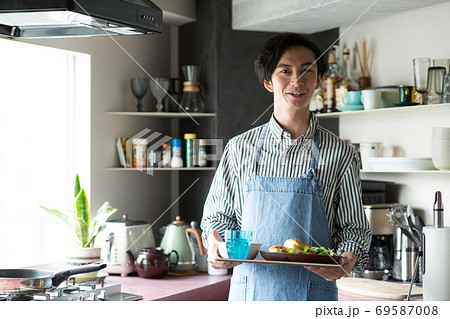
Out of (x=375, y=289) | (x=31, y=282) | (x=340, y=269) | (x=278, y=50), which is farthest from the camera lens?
(x=375, y=289)

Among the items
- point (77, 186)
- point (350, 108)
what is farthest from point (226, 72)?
point (77, 186)

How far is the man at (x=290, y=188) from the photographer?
1240 millimetres

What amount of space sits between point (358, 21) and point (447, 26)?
0.39 m

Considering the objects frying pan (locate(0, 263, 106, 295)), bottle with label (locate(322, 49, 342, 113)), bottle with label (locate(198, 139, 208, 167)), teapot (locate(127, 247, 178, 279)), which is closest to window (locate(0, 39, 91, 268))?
teapot (locate(127, 247, 178, 279))

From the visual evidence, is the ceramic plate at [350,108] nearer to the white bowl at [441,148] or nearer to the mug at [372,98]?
the mug at [372,98]

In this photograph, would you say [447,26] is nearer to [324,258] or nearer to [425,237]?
[425,237]

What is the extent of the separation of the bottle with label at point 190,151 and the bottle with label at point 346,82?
59 cm

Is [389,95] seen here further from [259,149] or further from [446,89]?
[259,149]

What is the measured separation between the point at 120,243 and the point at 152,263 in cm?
18

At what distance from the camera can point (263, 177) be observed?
1283 millimetres

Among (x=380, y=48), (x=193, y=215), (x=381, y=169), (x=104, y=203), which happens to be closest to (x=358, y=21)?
(x=380, y=48)

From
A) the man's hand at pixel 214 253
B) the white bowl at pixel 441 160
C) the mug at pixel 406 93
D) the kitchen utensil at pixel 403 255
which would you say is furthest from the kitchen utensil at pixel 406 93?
the man's hand at pixel 214 253

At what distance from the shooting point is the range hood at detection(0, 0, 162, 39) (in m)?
→ 1.21

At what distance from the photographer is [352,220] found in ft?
4.05
